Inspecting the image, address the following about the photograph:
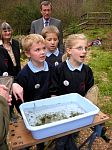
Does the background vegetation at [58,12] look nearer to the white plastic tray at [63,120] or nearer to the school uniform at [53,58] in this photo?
the school uniform at [53,58]

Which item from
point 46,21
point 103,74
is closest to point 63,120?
point 46,21

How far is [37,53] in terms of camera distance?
267cm

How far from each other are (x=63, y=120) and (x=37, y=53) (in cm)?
95

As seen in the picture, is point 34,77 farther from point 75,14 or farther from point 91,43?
point 75,14

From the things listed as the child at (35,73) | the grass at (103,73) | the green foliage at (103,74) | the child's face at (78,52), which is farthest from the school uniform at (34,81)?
the green foliage at (103,74)

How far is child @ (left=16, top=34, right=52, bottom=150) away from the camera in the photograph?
263 cm

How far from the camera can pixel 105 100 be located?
4836 mm

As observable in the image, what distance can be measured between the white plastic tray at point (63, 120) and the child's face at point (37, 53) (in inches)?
21.1

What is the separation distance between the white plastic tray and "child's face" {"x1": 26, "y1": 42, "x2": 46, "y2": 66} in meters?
0.54

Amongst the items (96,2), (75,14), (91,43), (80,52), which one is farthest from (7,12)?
(80,52)

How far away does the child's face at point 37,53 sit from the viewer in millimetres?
2656

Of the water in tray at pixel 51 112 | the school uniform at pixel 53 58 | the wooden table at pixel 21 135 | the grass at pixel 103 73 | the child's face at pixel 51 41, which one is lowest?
the grass at pixel 103 73

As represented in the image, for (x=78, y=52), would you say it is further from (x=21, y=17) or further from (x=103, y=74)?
(x=21, y=17)

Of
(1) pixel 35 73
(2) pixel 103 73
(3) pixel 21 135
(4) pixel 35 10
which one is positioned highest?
(1) pixel 35 73
